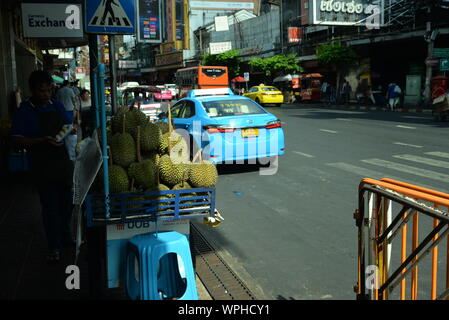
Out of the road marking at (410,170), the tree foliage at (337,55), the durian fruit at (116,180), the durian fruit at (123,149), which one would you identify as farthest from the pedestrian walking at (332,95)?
the durian fruit at (116,180)

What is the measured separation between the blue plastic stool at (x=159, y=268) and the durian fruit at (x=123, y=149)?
24.7 inches

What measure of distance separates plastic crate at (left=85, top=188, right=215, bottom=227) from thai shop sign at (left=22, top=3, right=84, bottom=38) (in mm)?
→ 8823

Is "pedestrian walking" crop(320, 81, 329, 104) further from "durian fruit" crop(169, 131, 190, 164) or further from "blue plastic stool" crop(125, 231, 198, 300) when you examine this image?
"blue plastic stool" crop(125, 231, 198, 300)

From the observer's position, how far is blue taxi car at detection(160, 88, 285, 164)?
915 centimetres

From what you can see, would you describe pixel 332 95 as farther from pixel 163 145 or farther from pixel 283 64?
pixel 163 145

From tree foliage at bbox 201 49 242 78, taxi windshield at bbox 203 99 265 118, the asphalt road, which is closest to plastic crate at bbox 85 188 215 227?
the asphalt road

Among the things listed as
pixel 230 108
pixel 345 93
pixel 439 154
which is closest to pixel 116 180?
pixel 230 108

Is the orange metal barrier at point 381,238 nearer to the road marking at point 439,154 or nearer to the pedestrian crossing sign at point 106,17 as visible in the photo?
the pedestrian crossing sign at point 106,17

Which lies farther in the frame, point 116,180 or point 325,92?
point 325,92

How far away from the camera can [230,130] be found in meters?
9.14

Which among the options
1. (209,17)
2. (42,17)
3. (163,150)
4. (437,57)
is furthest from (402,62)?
(209,17)

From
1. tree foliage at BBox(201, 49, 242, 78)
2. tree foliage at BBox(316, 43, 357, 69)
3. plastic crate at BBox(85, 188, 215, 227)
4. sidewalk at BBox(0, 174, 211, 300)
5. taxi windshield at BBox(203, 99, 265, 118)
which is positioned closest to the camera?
plastic crate at BBox(85, 188, 215, 227)

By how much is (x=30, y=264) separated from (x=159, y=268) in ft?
6.44

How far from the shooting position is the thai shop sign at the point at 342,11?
36.6m
